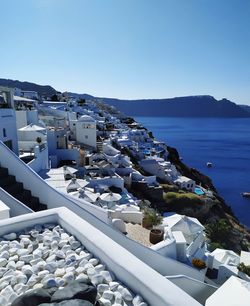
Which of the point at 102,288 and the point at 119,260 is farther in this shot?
the point at 119,260

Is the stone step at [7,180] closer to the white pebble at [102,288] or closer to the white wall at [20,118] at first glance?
the white pebble at [102,288]

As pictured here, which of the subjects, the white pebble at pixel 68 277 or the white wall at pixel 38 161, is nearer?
the white pebble at pixel 68 277

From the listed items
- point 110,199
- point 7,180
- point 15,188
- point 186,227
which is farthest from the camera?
point 110,199

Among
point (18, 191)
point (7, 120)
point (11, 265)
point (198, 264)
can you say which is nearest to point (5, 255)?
point (11, 265)

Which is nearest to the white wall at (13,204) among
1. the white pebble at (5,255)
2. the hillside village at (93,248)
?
the hillside village at (93,248)

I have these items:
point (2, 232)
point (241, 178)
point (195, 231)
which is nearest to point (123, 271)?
point (2, 232)

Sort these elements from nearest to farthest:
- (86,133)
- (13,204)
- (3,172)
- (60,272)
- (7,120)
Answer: (60,272) < (13,204) < (3,172) < (7,120) < (86,133)

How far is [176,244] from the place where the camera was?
9.88 metres

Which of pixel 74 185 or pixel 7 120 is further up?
pixel 7 120

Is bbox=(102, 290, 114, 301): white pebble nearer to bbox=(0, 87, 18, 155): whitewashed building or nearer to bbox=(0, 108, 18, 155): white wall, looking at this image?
bbox=(0, 108, 18, 155): white wall

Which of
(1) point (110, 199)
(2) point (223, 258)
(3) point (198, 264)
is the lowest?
(2) point (223, 258)

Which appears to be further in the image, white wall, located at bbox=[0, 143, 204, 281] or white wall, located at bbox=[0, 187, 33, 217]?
white wall, located at bbox=[0, 143, 204, 281]

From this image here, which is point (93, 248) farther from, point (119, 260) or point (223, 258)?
point (223, 258)

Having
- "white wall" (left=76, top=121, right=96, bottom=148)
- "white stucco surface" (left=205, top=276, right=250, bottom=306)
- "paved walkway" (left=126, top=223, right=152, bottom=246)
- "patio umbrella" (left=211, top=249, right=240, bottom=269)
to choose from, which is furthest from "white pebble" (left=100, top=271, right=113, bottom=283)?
"white wall" (left=76, top=121, right=96, bottom=148)
